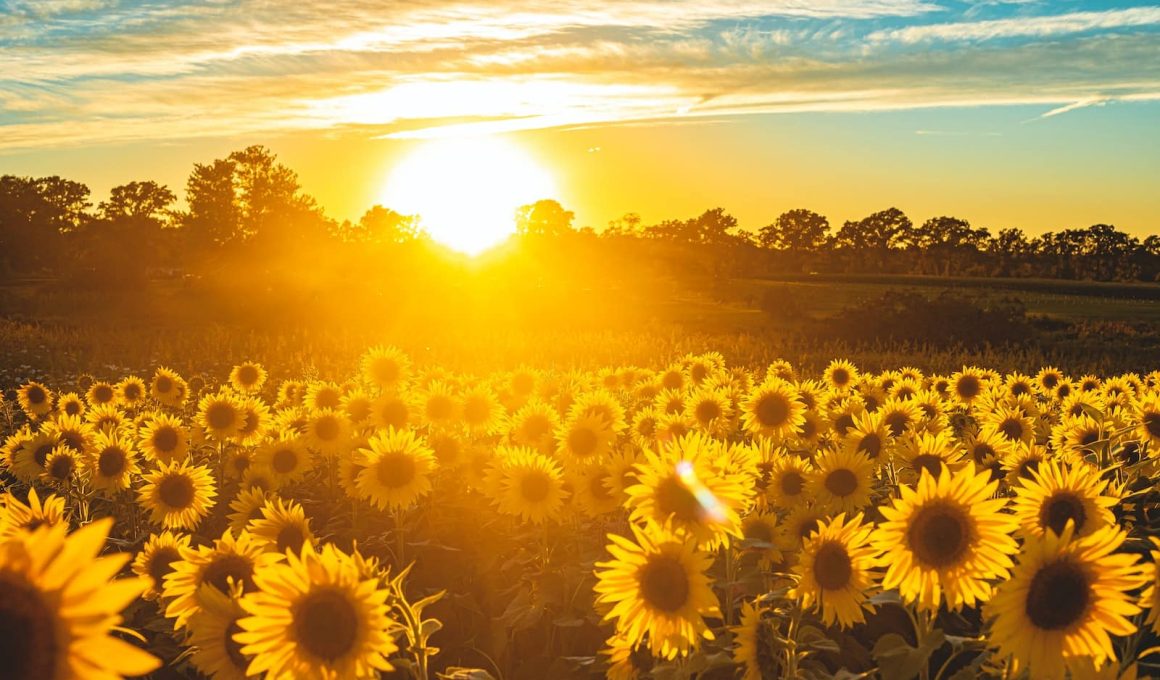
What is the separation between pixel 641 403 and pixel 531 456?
3469 millimetres

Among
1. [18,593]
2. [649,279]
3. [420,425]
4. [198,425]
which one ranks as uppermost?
[18,593]

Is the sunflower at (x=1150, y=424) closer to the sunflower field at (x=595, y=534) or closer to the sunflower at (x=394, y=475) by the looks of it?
the sunflower field at (x=595, y=534)

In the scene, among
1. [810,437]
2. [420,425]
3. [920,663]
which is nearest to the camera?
[920,663]

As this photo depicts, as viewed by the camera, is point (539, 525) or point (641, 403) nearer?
point (539, 525)

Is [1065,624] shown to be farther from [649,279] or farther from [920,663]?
[649,279]

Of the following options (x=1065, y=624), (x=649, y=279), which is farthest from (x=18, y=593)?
(x=649, y=279)

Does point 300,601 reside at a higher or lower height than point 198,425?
higher

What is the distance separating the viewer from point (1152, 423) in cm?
495

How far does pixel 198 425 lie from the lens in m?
7.63

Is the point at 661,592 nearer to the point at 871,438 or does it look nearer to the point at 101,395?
the point at 871,438

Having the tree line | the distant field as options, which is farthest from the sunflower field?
the tree line

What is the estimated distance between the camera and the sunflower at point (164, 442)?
6676 mm

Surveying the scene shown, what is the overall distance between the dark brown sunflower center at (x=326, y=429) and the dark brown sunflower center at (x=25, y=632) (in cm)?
499

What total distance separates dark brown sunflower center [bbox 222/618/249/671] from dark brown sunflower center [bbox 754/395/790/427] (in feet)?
14.3
